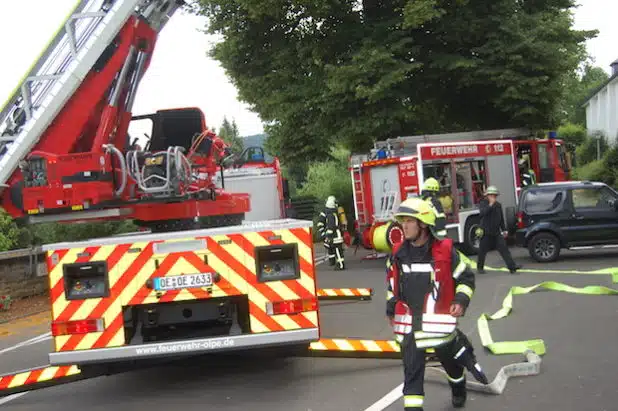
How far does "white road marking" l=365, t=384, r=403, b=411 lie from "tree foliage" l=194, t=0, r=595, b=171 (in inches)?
506

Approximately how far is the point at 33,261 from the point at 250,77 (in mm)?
9671

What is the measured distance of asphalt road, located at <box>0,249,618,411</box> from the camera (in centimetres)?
572

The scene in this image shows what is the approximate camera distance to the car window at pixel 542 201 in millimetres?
14133

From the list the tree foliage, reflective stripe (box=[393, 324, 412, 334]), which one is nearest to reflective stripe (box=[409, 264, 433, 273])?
reflective stripe (box=[393, 324, 412, 334])

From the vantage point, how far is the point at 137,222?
7.96 metres

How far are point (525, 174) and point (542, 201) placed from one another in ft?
13.6

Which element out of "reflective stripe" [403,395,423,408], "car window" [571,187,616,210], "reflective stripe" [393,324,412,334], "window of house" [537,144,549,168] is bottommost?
"reflective stripe" [403,395,423,408]

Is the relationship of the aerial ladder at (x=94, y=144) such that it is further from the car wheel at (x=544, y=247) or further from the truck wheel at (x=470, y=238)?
the truck wheel at (x=470, y=238)

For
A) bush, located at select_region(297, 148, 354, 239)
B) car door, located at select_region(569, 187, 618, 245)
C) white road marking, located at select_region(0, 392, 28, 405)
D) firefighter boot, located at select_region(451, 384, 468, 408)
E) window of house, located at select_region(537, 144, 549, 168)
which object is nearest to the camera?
firefighter boot, located at select_region(451, 384, 468, 408)

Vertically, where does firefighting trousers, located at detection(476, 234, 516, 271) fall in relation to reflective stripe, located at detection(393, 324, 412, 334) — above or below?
below

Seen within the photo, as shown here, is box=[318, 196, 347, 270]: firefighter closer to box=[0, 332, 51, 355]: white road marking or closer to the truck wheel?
the truck wheel

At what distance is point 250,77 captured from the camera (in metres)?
21.7

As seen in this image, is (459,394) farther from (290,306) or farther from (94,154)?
(94,154)

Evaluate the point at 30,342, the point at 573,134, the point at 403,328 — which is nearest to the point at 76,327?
the point at 403,328
